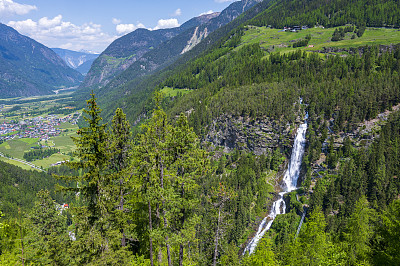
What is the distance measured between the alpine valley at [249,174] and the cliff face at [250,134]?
560mm

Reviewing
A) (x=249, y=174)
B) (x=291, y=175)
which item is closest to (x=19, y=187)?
(x=249, y=174)

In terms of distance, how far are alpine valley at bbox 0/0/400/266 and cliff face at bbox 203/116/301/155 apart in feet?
1.84

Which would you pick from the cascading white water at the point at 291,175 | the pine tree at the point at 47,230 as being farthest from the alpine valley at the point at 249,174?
the cascading white water at the point at 291,175

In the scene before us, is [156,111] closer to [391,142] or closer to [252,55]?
[391,142]

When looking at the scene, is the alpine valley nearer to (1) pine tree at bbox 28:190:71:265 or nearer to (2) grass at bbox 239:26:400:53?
(1) pine tree at bbox 28:190:71:265

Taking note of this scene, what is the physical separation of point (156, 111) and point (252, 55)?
187m

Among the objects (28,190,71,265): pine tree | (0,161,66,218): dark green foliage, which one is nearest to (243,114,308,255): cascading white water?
(28,190,71,265): pine tree

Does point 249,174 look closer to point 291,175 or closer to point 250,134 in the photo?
point 291,175

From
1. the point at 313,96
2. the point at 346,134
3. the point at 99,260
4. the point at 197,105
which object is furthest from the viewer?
the point at 197,105

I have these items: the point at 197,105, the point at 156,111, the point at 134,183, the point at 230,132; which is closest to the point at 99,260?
the point at 134,183

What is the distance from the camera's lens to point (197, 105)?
140 metres

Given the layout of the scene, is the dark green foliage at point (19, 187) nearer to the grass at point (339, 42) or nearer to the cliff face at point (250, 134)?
the cliff face at point (250, 134)

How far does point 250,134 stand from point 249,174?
28886 mm

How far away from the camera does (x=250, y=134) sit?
366ft
